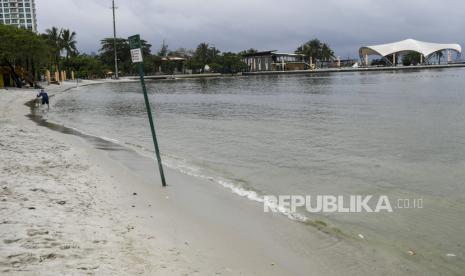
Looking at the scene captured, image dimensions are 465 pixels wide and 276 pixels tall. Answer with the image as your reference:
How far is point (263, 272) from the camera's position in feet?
16.0

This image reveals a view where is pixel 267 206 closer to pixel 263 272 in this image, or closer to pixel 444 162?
pixel 263 272

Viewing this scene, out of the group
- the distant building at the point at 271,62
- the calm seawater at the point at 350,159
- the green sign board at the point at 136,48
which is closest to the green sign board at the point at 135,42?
the green sign board at the point at 136,48

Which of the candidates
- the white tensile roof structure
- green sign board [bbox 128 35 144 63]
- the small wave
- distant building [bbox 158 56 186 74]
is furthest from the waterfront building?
green sign board [bbox 128 35 144 63]

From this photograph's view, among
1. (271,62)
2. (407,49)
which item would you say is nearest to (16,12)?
(271,62)

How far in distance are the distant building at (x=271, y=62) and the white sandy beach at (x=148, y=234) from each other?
148847 mm

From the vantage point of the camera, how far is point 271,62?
154 meters

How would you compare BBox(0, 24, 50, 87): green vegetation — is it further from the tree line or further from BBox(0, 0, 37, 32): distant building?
BBox(0, 0, 37, 32): distant building

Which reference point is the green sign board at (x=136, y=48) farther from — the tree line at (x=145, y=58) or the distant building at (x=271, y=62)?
the distant building at (x=271, y=62)

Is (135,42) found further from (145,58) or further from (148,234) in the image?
(145,58)

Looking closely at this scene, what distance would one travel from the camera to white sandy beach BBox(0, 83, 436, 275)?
468 cm

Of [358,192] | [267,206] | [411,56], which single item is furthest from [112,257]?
[411,56]

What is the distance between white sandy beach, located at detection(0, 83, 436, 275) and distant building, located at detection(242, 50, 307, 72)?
14885cm

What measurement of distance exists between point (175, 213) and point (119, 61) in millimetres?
144702

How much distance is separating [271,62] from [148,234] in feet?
499
